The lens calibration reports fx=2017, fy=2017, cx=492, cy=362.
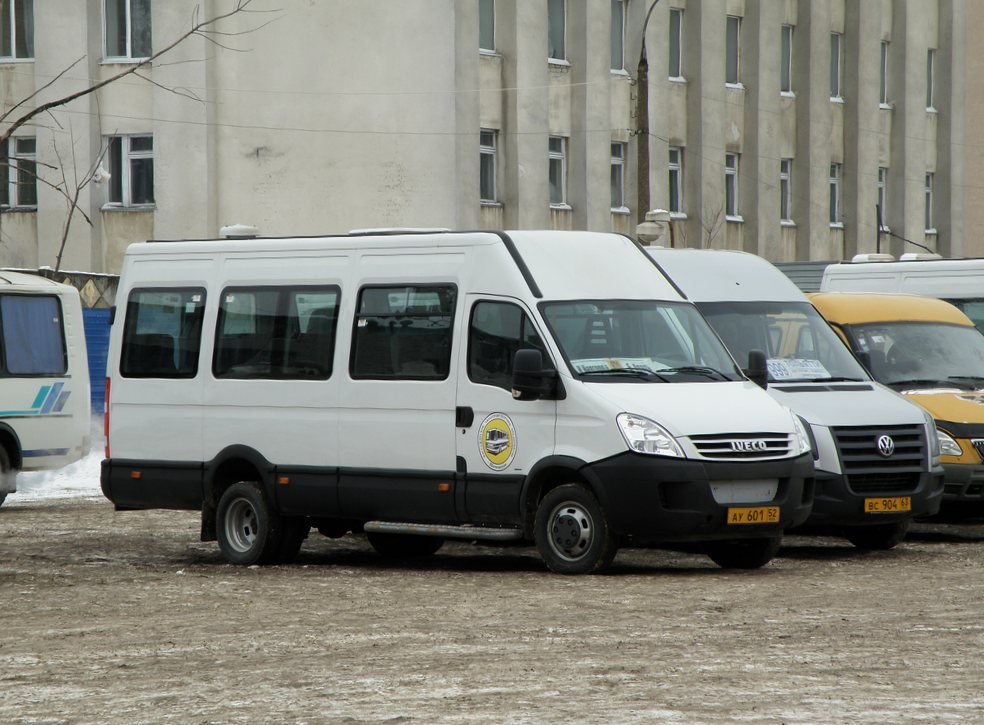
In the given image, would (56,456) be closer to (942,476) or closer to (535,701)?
(942,476)

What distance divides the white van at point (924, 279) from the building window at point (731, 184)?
83.3 ft

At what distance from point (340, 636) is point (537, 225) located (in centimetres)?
2965

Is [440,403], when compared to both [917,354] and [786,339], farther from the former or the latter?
[917,354]

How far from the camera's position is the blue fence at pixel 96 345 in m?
33.0

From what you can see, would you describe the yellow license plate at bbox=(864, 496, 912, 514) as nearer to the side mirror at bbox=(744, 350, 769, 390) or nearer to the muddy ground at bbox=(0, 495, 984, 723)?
the muddy ground at bbox=(0, 495, 984, 723)

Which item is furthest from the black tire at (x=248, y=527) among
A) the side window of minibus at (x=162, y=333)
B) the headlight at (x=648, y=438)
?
the headlight at (x=648, y=438)

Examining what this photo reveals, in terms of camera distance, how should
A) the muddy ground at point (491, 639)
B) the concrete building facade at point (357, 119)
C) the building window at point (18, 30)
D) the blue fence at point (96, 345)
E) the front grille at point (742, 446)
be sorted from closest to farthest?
the muddy ground at point (491, 639), the front grille at point (742, 446), the blue fence at point (96, 345), the concrete building facade at point (357, 119), the building window at point (18, 30)

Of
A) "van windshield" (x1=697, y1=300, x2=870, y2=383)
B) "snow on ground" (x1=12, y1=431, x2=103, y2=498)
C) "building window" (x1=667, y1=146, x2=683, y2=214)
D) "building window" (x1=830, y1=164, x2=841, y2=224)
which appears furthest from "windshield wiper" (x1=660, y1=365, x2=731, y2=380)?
"building window" (x1=830, y1=164, x2=841, y2=224)

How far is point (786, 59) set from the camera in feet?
162

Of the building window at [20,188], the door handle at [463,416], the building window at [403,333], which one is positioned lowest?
the door handle at [463,416]

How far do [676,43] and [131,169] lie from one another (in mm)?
13357

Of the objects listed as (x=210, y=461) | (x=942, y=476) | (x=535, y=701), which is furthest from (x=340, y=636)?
(x=942, y=476)

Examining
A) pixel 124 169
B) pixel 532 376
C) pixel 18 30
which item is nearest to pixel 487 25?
pixel 124 169

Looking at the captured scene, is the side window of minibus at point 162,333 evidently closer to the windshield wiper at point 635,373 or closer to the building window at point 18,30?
the windshield wiper at point 635,373
